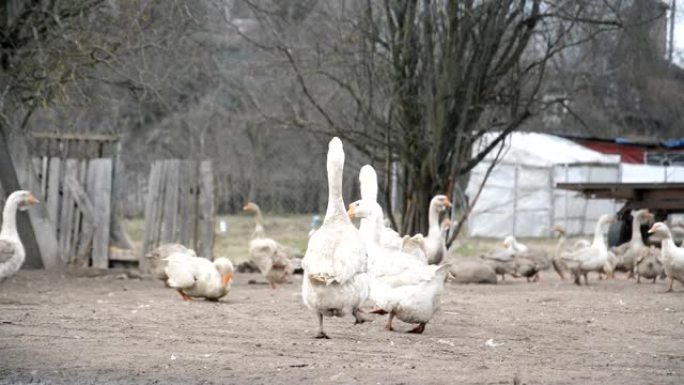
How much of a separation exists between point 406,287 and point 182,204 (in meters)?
8.52

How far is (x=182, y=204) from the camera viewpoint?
17.7m

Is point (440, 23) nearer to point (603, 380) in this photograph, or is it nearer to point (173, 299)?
point (173, 299)

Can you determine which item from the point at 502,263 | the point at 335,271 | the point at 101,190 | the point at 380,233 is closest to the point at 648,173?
the point at 502,263

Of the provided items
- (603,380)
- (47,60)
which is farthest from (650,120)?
(603,380)

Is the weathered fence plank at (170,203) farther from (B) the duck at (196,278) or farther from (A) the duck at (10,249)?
(B) the duck at (196,278)

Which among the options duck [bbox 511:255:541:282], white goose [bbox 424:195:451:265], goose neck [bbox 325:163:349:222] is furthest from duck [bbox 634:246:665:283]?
goose neck [bbox 325:163:349:222]

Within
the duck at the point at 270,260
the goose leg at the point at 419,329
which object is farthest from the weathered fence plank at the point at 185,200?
the goose leg at the point at 419,329

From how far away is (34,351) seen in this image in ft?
26.5

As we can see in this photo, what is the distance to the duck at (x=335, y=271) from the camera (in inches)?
354

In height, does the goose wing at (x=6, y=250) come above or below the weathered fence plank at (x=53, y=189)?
below

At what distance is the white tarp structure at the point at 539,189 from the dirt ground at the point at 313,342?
19692mm

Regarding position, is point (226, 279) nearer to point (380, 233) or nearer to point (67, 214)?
point (380, 233)

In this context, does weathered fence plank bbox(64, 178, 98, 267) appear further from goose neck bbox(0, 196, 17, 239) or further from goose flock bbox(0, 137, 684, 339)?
goose neck bbox(0, 196, 17, 239)

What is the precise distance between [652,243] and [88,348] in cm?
1517
